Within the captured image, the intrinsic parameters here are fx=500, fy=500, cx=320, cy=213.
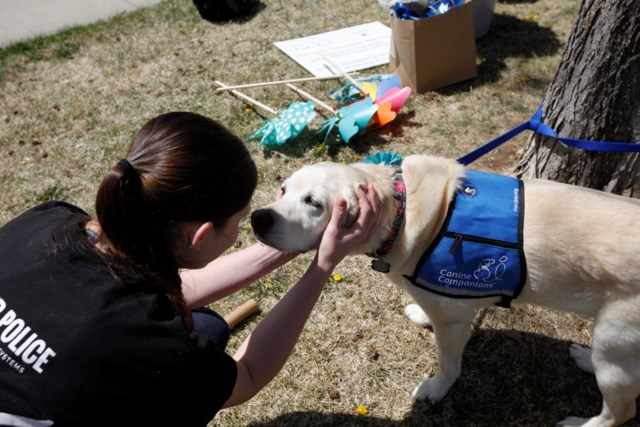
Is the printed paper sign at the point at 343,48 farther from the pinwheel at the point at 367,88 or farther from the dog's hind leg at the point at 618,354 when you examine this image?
the dog's hind leg at the point at 618,354

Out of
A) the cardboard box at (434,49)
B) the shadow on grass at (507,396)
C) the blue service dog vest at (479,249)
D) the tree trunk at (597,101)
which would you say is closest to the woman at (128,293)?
the blue service dog vest at (479,249)

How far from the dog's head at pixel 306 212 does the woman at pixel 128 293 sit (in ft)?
0.98

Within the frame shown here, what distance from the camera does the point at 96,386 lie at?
147cm

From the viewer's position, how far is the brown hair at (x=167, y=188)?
5.06ft

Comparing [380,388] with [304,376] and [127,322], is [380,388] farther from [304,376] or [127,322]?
[127,322]

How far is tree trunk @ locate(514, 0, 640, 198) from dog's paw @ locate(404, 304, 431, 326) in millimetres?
1327

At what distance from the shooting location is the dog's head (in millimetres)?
2131

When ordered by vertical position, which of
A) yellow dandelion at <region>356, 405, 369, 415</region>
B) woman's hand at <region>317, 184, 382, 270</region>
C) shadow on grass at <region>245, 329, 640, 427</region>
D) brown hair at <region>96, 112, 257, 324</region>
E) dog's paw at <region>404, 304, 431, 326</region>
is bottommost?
shadow on grass at <region>245, 329, 640, 427</region>

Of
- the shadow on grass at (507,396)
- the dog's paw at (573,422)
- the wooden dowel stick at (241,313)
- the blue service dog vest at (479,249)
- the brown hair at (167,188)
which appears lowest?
the shadow on grass at (507,396)

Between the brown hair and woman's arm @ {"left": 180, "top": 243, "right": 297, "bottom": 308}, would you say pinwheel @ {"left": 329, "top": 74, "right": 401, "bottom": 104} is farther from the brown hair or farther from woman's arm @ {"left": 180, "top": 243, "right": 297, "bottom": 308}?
the brown hair

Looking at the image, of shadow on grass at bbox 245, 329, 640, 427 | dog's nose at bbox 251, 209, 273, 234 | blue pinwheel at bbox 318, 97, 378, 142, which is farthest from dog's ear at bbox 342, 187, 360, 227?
blue pinwheel at bbox 318, 97, 378, 142

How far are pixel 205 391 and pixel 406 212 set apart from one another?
1.17m

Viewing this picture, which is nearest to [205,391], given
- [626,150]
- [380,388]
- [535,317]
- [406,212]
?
[406,212]

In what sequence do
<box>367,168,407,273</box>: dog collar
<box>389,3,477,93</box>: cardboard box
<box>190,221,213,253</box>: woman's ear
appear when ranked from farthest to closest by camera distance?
<box>389,3,477,93</box>: cardboard box < <box>367,168,407,273</box>: dog collar < <box>190,221,213,253</box>: woman's ear
